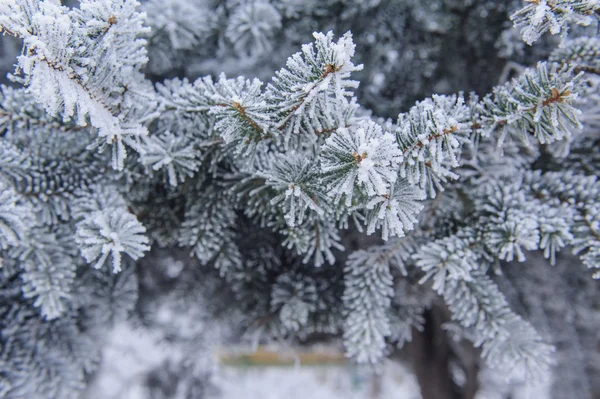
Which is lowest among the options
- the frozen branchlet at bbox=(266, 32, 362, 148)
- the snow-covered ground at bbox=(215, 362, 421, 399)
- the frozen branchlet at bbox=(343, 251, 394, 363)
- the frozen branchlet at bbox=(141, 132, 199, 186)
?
the snow-covered ground at bbox=(215, 362, 421, 399)

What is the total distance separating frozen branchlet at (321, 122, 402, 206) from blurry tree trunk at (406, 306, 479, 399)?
0.64 meters

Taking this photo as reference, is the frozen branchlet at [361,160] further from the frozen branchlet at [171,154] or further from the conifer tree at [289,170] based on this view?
the frozen branchlet at [171,154]

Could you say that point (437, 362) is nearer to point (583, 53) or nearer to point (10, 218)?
point (583, 53)

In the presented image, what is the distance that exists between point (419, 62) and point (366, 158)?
0.54 meters

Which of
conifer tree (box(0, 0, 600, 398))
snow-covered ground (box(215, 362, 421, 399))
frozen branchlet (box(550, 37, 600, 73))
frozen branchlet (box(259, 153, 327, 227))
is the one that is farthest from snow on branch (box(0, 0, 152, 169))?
snow-covered ground (box(215, 362, 421, 399))

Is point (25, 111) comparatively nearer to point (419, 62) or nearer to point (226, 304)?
point (226, 304)

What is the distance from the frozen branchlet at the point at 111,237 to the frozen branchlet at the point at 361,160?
180mm

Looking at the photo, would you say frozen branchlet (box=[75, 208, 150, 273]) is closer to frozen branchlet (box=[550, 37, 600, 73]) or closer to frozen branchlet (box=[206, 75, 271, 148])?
frozen branchlet (box=[206, 75, 271, 148])

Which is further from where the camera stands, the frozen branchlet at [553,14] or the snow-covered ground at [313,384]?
the snow-covered ground at [313,384]

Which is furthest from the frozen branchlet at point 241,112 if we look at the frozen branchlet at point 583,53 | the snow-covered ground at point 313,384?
the snow-covered ground at point 313,384

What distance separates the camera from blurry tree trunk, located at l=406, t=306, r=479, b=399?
2.97 ft

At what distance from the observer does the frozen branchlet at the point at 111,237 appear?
1.21ft

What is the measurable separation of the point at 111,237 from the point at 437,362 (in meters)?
0.78

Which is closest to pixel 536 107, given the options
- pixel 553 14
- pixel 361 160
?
pixel 553 14
